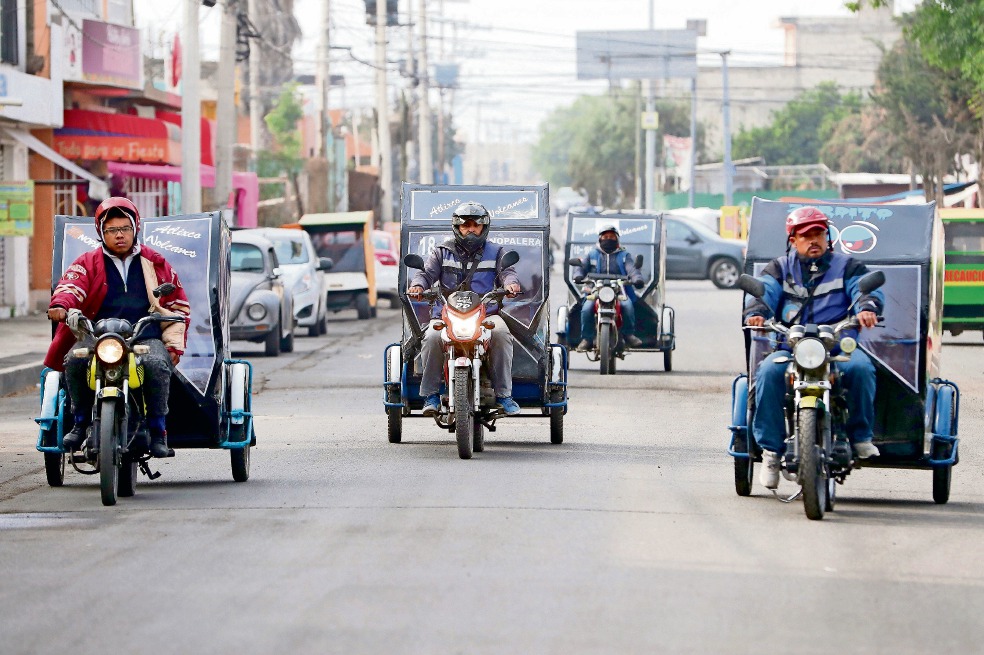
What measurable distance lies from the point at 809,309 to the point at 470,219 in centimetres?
363

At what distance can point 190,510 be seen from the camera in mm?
9602

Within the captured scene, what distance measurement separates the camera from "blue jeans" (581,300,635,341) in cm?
2080

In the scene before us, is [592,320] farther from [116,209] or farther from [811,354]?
[811,354]

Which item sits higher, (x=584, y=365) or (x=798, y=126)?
(x=798, y=126)

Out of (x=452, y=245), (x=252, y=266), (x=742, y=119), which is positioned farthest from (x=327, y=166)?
(x=742, y=119)

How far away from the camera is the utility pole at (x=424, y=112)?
62125 mm

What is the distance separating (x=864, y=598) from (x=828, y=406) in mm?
2015

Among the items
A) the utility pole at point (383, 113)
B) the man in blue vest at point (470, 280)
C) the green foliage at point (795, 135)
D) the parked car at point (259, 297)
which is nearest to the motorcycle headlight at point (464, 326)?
the man in blue vest at point (470, 280)

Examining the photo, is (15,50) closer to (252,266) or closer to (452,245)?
(252,266)

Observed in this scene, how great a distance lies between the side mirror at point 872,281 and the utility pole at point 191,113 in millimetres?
20043

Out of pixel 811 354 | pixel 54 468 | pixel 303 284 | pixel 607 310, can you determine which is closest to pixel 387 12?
pixel 303 284

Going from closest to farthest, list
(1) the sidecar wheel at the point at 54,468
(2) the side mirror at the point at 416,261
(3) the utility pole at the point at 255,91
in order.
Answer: (1) the sidecar wheel at the point at 54,468 → (2) the side mirror at the point at 416,261 → (3) the utility pole at the point at 255,91

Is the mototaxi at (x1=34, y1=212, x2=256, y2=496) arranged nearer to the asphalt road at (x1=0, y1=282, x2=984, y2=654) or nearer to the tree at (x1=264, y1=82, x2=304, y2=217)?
the asphalt road at (x1=0, y1=282, x2=984, y2=654)

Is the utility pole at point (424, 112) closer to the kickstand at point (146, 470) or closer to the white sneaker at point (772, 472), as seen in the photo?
the kickstand at point (146, 470)
